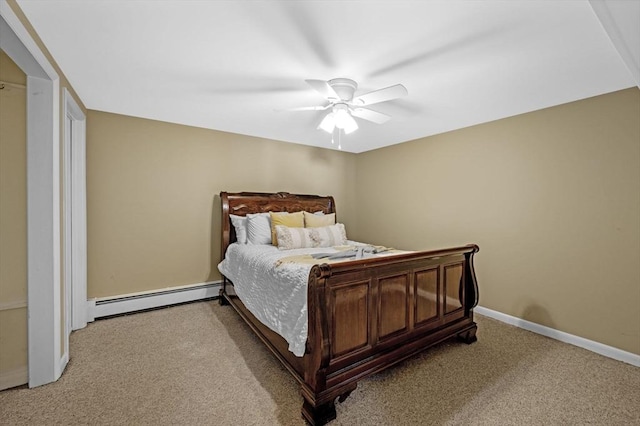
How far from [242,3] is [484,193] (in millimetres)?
3107

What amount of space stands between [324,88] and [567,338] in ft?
10.5

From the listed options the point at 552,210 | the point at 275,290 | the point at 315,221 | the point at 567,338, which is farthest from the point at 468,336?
→ the point at 315,221

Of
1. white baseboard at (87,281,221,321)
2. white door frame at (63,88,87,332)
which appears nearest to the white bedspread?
white baseboard at (87,281,221,321)

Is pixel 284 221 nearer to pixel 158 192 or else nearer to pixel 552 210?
pixel 158 192

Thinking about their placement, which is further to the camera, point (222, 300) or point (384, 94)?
point (222, 300)

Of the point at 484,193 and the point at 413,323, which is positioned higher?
the point at 484,193

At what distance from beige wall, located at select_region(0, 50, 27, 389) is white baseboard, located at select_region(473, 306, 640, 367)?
4252 millimetres

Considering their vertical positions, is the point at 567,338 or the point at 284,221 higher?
the point at 284,221

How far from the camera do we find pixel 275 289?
219cm

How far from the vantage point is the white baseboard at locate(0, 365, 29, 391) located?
6.20 ft

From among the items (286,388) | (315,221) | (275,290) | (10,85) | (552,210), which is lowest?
(286,388)

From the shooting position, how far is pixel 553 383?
2.04 meters

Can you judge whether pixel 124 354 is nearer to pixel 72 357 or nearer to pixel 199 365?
pixel 72 357

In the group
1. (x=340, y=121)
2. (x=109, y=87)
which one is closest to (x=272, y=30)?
(x=340, y=121)
